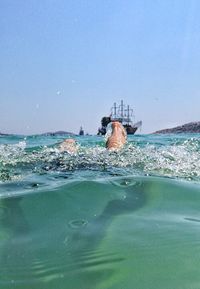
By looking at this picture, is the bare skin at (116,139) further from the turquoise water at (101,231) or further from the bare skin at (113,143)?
the turquoise water at (101,231)

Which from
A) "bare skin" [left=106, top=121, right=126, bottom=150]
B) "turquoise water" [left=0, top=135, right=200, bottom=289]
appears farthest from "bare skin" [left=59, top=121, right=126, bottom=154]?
"turquoise water" [left=0, top=135, right=200, bottom=289]

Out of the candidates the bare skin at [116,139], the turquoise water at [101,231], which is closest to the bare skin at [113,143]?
the bare skin at [116,139]

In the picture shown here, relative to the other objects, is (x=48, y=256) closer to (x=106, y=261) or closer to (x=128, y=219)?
(x=106, y=261)

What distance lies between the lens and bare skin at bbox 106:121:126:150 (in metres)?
9.48

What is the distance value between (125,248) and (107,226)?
54cm

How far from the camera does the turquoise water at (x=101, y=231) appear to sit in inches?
90.4

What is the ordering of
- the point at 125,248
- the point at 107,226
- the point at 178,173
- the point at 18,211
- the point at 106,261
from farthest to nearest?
the point at 178,173
the point at 18,211
the point at 107,226
the point at 125,248
the point at 106,261

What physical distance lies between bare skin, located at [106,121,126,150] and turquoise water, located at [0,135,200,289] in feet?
11.8

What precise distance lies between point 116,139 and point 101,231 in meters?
7.01

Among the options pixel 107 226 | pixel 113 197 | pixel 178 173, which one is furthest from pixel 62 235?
pixel 178 173

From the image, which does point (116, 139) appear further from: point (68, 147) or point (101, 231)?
point (101, 231)

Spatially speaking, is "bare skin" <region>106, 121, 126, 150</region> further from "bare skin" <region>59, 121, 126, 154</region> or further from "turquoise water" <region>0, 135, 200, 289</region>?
"turquoise water" <region>0, 135, 200, 289</region>

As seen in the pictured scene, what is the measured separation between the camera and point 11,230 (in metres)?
3.19

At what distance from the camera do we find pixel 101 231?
3098 millimetres
